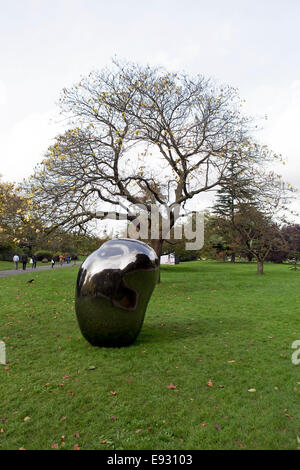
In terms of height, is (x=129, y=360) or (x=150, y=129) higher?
(x=150, y=129)

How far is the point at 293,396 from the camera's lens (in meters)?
5.00

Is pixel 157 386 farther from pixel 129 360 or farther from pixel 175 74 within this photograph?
pixel 175 74

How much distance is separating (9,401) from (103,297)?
2.62m

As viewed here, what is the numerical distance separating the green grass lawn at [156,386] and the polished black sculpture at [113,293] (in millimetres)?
432

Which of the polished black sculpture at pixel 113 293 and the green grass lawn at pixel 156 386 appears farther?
the polished black sculpture at pixel 113 293

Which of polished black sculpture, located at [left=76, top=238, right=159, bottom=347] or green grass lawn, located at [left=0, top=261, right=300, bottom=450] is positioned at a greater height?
polished black sculpture, located at [left=76, top=238, right=159, bottom=347]

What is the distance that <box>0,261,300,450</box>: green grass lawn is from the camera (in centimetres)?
396

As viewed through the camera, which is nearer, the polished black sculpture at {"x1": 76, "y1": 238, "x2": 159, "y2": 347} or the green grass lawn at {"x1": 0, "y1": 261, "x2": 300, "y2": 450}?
the green grass lawn at {"x1": 0, "y1": 261, "x2": 300, "y2": 450}

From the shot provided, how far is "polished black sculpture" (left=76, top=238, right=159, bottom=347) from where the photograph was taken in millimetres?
6914

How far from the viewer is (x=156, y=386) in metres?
5.33

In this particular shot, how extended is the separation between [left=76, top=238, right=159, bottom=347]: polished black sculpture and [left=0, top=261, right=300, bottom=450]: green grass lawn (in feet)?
1.42

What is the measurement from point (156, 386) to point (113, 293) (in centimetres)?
221

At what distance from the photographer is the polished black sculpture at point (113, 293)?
6.91m
